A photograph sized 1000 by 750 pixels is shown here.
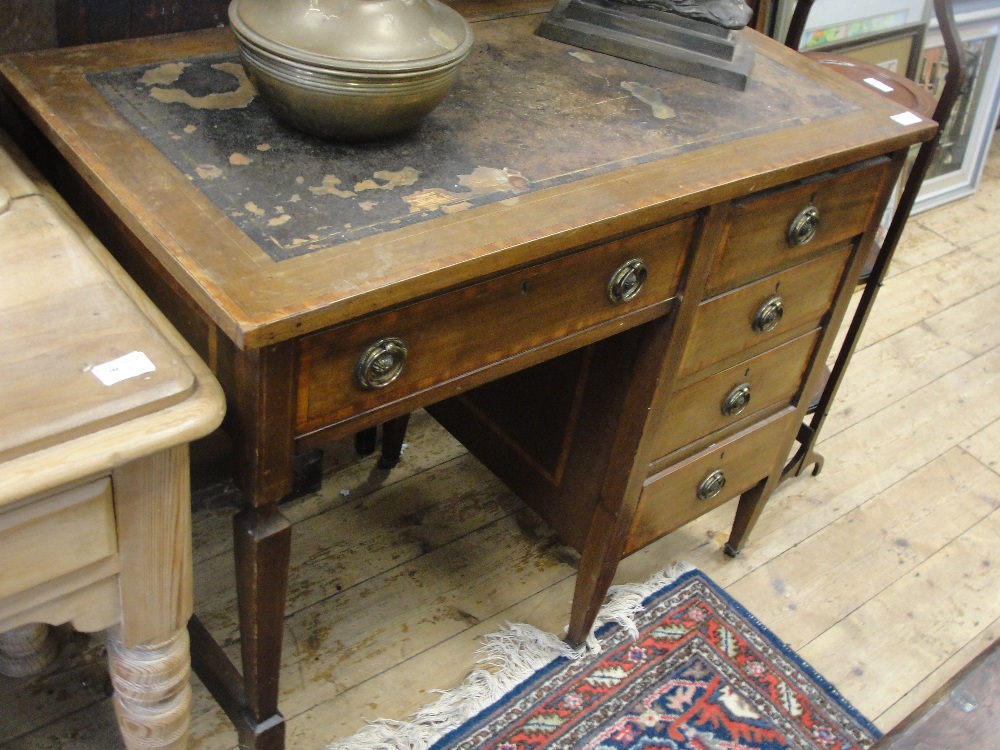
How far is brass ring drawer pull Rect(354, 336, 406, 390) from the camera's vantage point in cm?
97

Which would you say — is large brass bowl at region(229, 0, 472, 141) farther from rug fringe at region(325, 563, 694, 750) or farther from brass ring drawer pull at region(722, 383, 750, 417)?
rug fringe at region(325, 563, 694, 750)

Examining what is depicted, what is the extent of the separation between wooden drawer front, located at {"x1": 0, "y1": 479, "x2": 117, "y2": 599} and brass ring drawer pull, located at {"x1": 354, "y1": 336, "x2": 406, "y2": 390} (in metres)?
0.25

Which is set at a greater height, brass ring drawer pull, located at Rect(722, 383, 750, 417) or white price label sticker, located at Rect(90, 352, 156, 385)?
white price label sticker, located at Rect(90, 352, 156, 385)

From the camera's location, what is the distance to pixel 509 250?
39.0 inches

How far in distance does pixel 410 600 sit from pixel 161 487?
2.92ft

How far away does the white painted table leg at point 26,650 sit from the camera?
1452mm

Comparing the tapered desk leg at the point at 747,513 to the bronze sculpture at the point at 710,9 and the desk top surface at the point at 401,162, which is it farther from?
the bronze sculpture at the point at 710,9

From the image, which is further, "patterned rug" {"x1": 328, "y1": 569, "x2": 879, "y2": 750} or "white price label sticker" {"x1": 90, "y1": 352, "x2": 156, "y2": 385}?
"patterned rug" {"x1": 328, "y1": 569, "x2": 879, "y2": 750}

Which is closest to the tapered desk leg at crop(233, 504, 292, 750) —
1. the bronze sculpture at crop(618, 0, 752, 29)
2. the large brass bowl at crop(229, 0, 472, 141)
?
the large brass bowl at crop(229, 0, 472, 141)

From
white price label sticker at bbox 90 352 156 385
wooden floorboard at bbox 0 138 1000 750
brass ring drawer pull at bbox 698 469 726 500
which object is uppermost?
white price label sticker at bbox 90 352 156 385

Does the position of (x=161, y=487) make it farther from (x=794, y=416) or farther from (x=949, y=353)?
(x=949, y=353)

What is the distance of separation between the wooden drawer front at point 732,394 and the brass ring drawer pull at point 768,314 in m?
0.07

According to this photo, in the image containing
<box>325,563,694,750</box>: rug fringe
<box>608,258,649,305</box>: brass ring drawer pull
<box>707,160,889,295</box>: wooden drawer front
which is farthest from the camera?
<box>325,563,694,750</box>: rug fringe

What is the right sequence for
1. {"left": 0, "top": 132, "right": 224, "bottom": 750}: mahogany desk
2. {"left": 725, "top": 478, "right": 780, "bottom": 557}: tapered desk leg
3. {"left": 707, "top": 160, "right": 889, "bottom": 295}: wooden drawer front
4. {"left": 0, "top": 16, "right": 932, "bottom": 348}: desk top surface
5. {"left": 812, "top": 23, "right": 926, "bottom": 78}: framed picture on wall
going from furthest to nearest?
{"left": 812, "top": 23, "right": 926, "bottom": 78}: framed picture on wall, {"left": 725, "top": 478, "right": 780, "bottom": 557}: tapered desk leg, {"left": 707, "top": 160, "right": 889, "bottom": 295}: wooden drawer front, {"left": 0, "top": 16, "right": 932, "bottom": 348}: desk top surface, {"left": 0, "top": 132, "right": 224, "bottom": 750}: mahogany desk
